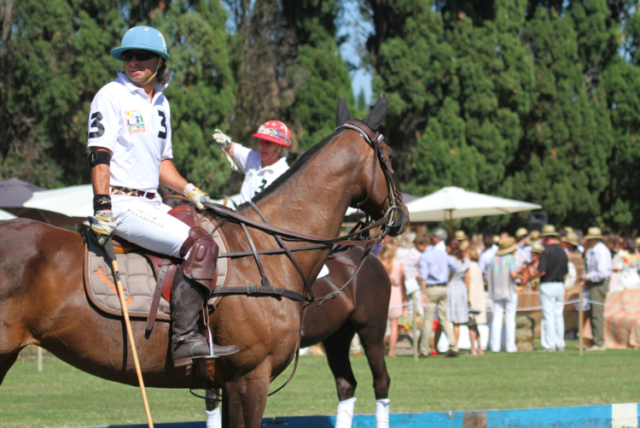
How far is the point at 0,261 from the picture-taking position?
11.9 feet

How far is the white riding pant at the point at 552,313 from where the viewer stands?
13766 mm

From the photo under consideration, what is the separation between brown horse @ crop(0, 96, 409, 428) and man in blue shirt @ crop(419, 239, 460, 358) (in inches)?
368

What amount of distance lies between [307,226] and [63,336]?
5.32ft

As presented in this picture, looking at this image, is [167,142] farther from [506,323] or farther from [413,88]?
[413,88]

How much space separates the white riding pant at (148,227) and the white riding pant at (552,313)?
1137 cm

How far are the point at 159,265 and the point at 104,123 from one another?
90 centimetres

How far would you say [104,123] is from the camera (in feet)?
12.8

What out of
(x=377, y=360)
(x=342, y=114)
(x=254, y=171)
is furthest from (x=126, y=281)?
(x=377, y=360)

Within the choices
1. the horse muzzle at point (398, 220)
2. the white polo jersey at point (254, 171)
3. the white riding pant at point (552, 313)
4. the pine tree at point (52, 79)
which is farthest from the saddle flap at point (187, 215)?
the pine tree at point (52, 79)

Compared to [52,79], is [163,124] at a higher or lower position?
lower

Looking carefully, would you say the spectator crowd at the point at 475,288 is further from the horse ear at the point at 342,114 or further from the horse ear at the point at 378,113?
the horse ear at the point at 378,113

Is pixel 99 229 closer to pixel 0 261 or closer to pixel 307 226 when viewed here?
pixel 0 261

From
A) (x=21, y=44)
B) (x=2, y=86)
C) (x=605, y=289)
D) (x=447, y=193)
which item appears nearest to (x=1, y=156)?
(x=2, y=86)

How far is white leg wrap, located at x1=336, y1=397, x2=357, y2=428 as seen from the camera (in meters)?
6.00
